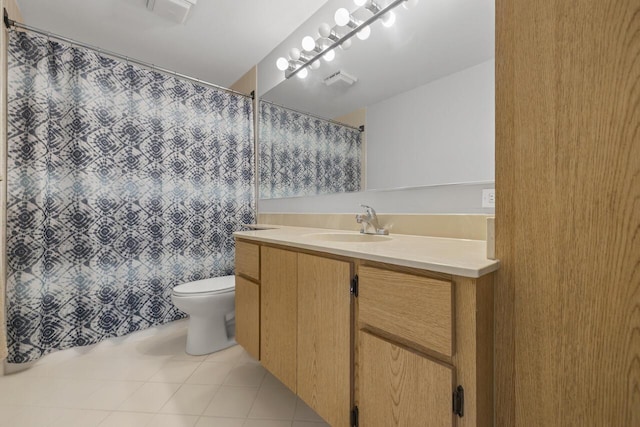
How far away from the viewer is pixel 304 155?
81.4 inches

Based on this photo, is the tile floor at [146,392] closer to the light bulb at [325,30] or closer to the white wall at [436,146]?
the white wall at [436,146]

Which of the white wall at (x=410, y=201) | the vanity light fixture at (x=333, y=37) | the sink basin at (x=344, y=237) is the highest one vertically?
the vanity light fixture at (x=333, y=37)

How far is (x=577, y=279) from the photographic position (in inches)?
22.3

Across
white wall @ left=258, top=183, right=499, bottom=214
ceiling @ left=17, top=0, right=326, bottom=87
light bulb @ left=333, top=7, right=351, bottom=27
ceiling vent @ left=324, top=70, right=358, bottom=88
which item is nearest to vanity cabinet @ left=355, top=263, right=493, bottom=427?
white wall @ left=258, top=183, right=499, bottom=214

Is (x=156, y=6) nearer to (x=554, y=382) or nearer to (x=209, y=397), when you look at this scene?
(x=209, y=397)

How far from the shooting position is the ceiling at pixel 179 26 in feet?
5.61

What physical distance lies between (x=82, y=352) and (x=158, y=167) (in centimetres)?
127

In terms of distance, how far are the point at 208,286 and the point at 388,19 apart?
1.93 m

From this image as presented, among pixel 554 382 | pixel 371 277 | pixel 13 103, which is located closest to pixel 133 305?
pixel 13 103

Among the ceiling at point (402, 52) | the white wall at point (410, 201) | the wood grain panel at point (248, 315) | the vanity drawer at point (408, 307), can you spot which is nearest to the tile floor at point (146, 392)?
the wood grain panel at point (248, 315)

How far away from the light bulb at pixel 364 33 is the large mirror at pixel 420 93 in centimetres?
2

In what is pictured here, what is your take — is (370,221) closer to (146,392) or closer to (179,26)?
(146,392)

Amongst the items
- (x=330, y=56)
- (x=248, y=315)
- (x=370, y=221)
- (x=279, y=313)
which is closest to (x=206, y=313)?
(x=248, y=315)

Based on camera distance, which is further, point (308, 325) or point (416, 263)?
point (308, 325)
